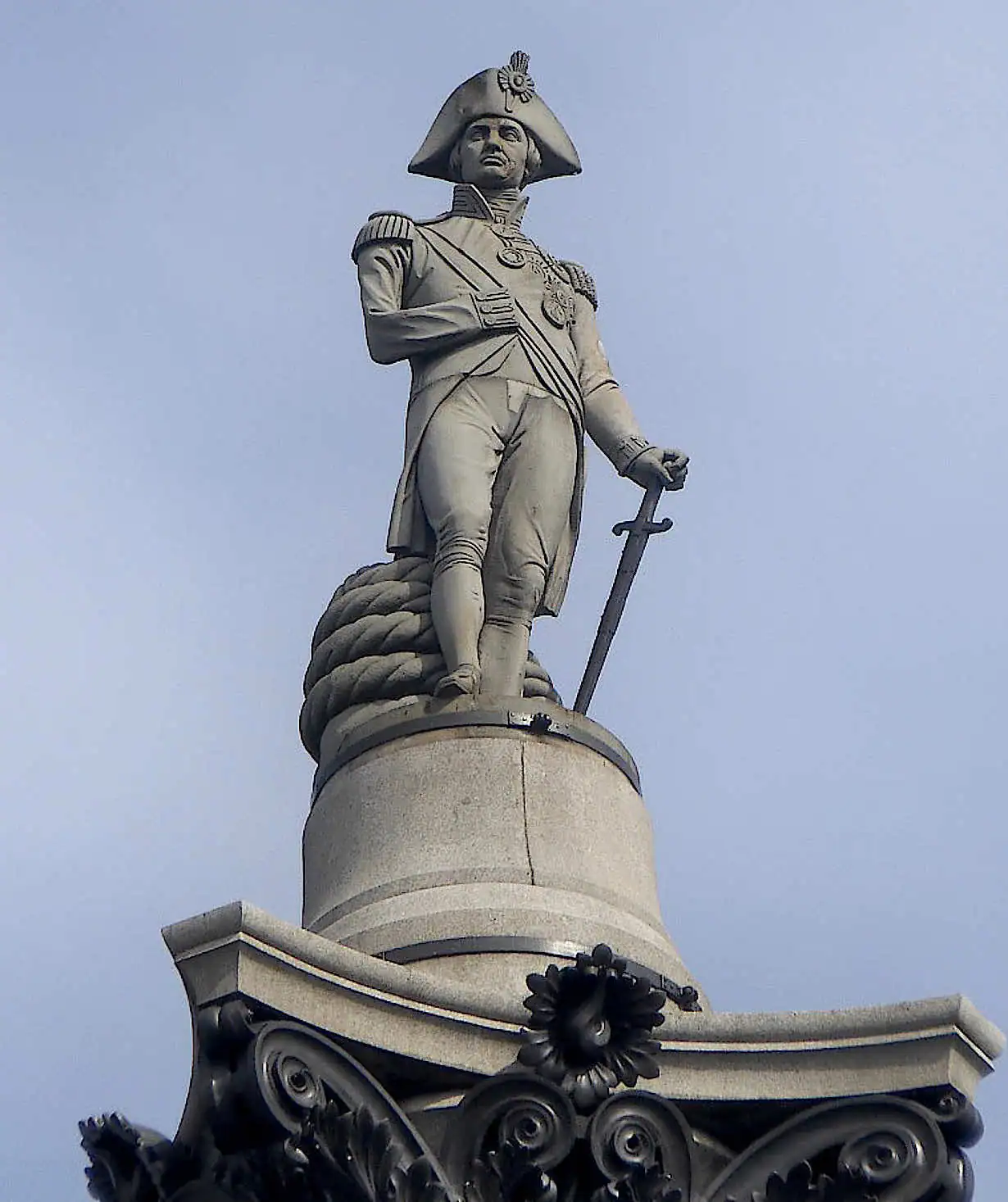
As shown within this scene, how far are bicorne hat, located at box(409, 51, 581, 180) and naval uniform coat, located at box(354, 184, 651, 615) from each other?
64 cm

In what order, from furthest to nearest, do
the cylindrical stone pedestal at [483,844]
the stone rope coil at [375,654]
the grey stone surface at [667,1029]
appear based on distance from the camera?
1. the stone rope coil at [375,654]
2. the cylindrical stone pedestal at [483,844]
3. the grey stone surface at [667,1029]

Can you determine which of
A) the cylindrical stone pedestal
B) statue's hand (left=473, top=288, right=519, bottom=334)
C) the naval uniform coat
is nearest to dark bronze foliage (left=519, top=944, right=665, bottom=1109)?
the cylindrical stone pedestal

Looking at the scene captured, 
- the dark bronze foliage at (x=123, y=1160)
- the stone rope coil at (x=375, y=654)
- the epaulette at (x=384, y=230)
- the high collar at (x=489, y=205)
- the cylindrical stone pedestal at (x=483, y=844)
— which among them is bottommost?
the dark bronze foliage at (x=123, y=1160)

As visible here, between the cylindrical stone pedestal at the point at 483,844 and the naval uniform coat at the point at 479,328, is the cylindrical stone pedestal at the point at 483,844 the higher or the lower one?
the lower one

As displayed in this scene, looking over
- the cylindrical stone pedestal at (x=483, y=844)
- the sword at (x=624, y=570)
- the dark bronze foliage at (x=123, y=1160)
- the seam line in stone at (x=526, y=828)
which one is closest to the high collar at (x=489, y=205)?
the sword at (x=624, y=570)

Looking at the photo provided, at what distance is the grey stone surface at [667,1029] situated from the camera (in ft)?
39.4

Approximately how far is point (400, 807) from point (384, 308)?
350 centimetres

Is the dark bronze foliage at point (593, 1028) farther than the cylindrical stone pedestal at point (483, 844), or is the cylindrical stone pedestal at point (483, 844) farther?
the cylindrical stone pedestal at point (483, 844)

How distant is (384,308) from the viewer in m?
16.5

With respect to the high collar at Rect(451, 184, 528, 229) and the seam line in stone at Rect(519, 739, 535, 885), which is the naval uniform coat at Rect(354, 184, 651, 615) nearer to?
the high collar at Rect(451, 184, 528, 229)

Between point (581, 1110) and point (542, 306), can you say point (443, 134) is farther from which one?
point (581, 1110)

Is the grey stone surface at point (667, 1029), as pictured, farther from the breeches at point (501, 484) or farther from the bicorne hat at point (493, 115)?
the bicorne hat at point (493, 115)

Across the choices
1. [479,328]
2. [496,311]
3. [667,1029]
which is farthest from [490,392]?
[667,1029]

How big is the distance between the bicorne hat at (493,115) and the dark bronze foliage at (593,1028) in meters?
6.93
